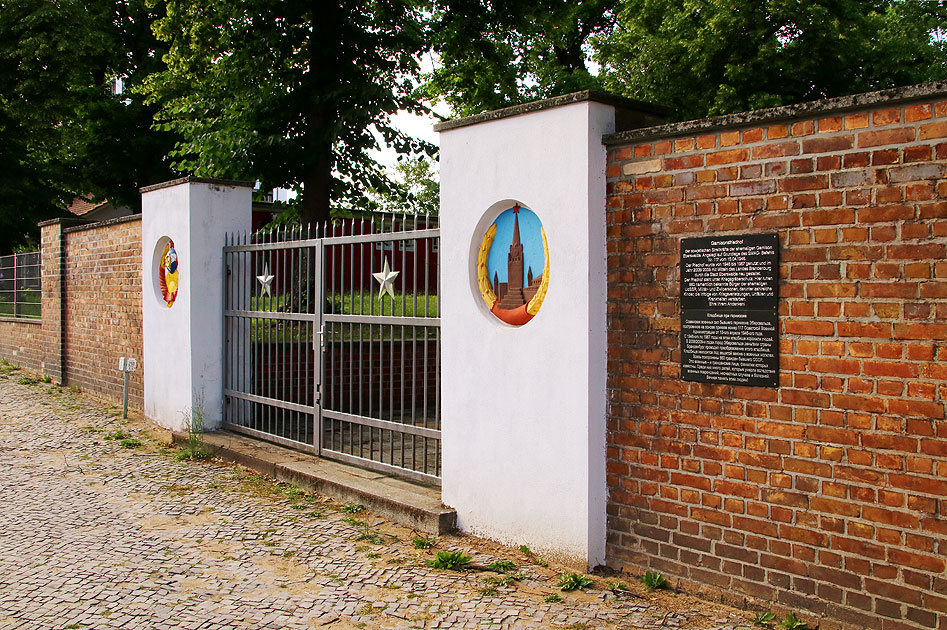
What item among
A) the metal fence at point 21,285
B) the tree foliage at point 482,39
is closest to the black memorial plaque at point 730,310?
the tree foliage at point 482,39

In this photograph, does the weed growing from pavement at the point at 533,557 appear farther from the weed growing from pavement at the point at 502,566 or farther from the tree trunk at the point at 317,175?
the tree trunk at the point at 317,175

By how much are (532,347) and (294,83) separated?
9.42 meters

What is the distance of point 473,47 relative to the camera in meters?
14.3

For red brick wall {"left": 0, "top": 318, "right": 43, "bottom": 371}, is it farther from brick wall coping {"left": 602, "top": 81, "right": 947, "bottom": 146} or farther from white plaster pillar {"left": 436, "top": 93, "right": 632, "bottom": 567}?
brick wall coping {"left": 602, "top": 81, "right": 947, "bottom": 146}

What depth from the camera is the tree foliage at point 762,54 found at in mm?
19594

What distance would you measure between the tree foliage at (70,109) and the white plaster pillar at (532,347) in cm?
1800

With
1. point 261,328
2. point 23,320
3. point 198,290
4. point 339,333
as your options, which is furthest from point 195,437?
point 23,320

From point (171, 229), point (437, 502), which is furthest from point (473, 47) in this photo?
point (437, 502)

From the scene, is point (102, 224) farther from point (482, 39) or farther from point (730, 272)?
point (730, 272)

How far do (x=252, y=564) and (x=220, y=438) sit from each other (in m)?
3.41

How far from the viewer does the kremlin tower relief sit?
4859 millimetres

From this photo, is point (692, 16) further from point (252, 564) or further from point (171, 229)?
point (252, 564)

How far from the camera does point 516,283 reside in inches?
195

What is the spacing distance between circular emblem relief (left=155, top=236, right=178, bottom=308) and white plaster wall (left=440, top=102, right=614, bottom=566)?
4462mm
